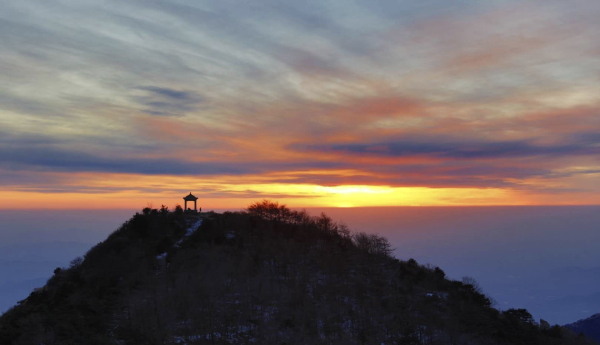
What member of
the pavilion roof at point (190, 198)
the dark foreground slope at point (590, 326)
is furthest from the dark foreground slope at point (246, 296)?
the dark foreground slope at point (590, 326)

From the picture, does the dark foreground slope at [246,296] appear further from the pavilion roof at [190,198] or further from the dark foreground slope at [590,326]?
the dark foreground slope at [590,326]

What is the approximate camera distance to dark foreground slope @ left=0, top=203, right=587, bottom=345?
46.6m

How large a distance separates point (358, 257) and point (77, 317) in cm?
4681

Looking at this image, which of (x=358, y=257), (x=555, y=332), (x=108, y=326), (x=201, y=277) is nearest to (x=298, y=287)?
A: (x=201, y=277)

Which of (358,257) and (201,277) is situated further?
(358,257)

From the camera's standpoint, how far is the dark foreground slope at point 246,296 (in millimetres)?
46594

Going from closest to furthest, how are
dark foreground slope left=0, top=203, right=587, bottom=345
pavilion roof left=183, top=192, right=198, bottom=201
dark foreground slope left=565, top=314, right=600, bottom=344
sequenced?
dark foreground slope left=0, top=203, right=587, bottom=345
pavilion roof left=183, top=192, right=198, bottom=201
dark foreground slope left=565, top=314, right=600, bottom=344

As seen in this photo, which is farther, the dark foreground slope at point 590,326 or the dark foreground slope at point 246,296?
the dark foreground slope at point 590,326

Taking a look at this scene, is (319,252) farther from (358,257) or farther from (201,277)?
(201,277)

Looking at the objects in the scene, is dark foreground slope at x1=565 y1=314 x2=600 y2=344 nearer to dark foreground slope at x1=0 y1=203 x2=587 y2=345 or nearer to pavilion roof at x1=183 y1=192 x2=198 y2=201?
dark foreground slope at x1=0 y1=203 x2=587 y2=345

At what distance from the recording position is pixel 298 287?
59875 millimetres

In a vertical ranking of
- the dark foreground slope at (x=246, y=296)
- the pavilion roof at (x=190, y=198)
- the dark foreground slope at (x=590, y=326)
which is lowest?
the dark foreground slope at (x=590, y=326)

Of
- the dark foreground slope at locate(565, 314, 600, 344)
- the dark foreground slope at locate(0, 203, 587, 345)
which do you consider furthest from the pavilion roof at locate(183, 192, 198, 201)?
the dark foreground slope at locate(565, 314, 600, 344)

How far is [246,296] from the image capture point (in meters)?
56.5
